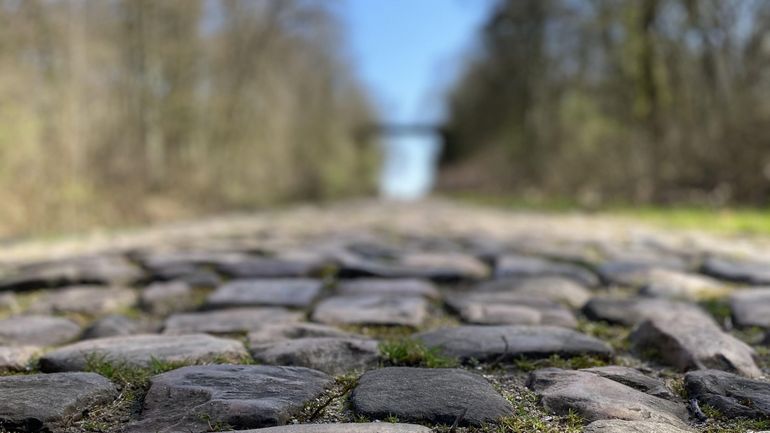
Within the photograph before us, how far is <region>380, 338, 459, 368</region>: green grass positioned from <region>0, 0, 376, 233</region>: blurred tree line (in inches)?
258

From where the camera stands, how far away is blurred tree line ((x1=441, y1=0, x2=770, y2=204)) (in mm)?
9430

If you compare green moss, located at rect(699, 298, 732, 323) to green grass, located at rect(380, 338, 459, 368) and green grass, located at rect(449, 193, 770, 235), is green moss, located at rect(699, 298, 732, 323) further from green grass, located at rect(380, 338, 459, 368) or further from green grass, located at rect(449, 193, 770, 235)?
green grass, located at rect(449, 193, 770, 235)

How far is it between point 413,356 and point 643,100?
32.1 ft

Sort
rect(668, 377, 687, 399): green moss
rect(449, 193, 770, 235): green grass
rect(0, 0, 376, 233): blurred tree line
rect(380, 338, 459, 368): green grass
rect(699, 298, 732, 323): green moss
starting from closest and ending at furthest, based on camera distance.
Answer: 1. rect(668, 377, 687, 399): green moss
2. rect(380, 338, 459, 368): green grass
3. rect(699, 298, 732, 323): green moss
4. rect(449, 193, 770, 235): green grass
5. rect(0, 0, 376, 233): blurred tree line

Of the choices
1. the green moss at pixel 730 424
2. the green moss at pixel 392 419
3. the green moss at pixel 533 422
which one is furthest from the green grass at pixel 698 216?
the green moss at pixel 392 419

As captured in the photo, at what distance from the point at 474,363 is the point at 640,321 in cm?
85

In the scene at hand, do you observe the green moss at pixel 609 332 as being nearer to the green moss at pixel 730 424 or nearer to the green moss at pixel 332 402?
the green moss at pixel 730 424

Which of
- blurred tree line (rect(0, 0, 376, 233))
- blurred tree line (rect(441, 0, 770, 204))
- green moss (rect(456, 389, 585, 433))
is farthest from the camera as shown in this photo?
blurred tree line (rect(441, 0, 770, 204))

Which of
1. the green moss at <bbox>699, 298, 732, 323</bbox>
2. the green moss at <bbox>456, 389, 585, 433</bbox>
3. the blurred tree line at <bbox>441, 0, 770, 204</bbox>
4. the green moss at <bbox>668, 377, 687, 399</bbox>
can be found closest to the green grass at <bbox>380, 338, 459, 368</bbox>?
the green moss at <bbox>456, 389, 585, 433</bbox>

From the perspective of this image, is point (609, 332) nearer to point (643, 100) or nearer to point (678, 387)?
point (678, 387)

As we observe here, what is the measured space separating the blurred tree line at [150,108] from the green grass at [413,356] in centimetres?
655

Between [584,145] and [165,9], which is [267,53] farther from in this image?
[584,145]

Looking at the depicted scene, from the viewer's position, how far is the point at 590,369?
1927 millimetres

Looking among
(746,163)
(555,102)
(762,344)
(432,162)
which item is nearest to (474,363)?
(762,344)
